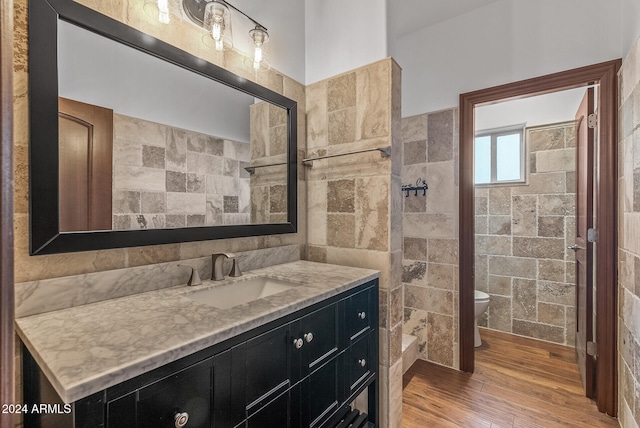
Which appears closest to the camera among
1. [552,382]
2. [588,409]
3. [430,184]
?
[588,409]

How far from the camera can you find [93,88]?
1.01m

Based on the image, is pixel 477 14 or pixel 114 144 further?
pixel 477 14

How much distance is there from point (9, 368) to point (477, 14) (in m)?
3.04

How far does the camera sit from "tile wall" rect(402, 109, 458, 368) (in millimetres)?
2322

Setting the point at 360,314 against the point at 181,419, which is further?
the point at 360,314

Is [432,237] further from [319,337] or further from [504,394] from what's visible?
[319,337]

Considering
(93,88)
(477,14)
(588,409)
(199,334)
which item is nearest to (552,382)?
(588,409)

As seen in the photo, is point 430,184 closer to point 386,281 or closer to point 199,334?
point 386,281

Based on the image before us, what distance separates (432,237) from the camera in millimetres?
2430

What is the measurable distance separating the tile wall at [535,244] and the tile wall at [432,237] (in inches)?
41.6

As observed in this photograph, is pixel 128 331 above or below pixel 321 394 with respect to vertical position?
above

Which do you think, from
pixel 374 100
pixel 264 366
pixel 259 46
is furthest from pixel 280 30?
pixel 264 366

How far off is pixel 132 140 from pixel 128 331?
0.70 metres

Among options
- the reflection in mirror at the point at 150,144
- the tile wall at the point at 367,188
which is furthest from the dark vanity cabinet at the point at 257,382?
the reflection in mirror at the point at 150,144
